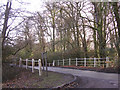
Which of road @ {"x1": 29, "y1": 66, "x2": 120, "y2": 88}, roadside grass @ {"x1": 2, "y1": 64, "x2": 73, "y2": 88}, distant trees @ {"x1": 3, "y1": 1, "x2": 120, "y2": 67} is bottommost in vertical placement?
roadside grass @ {"x1": 2, "y1": 64, "x2": 73, "y2": 88}

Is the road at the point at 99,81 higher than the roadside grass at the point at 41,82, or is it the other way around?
the road at the point at 99,81

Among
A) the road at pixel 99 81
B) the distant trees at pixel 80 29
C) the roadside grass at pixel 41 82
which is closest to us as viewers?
the road at pixel 99 81

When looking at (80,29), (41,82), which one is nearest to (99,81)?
(41,82)

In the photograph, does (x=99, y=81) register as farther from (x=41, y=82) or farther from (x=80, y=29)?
(x=80, y=29)

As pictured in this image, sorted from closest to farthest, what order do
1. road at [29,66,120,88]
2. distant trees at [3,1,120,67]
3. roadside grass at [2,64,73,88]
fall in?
road at [29,66,120,88]
roadside grass at [2,64,73,88]
distant trees at [3,1,120,67]

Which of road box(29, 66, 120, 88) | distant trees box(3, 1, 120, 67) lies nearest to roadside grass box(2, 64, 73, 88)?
road box(29, 66, 120, 88)

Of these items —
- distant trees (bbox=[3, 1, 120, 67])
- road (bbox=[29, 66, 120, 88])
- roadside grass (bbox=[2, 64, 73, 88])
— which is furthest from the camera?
distant trees (bbox=[3, 1, 120, 67])

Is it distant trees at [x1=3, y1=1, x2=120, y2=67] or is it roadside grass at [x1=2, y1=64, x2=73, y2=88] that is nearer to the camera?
roadside grass at [x1=2, y1=64, x2=73, y2=88]

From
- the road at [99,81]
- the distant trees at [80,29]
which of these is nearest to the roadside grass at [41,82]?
the road at [99,81]

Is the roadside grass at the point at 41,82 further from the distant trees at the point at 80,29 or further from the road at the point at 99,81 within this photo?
the distant trees at the point at 80,29

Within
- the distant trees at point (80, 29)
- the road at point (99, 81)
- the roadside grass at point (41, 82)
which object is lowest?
the roadside grass at point (41, 82)

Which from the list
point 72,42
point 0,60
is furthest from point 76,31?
point 0,60

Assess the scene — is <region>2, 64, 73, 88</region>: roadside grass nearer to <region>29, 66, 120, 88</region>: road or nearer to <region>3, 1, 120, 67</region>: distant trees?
<region>29, 66, 120, 88</region>: road

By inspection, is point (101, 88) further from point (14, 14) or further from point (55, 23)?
point (55, 23)
